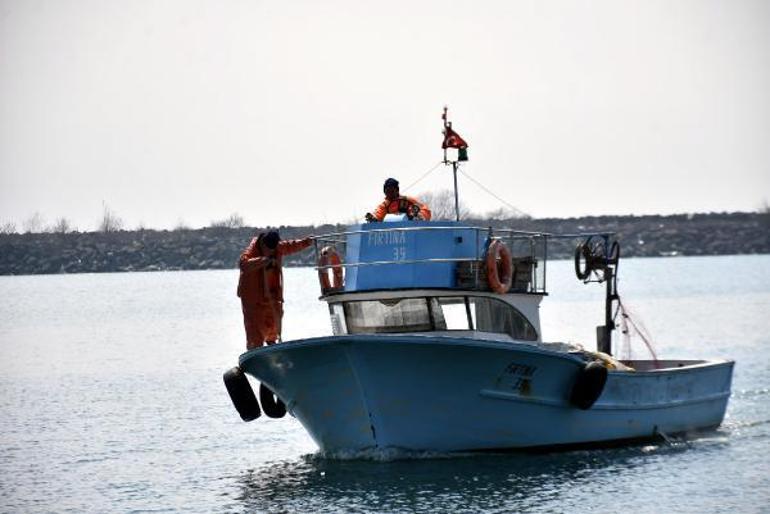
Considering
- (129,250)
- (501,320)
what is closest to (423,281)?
(501,320)

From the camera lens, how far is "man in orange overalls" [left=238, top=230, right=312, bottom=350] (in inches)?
933

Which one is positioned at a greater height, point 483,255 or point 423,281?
point 483,255

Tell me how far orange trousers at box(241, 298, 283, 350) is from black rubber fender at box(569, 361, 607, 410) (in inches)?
188

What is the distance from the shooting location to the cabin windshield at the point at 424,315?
2358cm

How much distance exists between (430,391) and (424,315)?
1292mm

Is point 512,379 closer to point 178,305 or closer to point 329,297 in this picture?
point 329,297

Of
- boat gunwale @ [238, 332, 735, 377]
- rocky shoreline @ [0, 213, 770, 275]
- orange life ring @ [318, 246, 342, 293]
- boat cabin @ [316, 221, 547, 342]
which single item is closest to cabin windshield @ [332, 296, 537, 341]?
boat cabin @ [316, 221, 547, 342]

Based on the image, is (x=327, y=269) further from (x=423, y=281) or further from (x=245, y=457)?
(x=245, y=457)

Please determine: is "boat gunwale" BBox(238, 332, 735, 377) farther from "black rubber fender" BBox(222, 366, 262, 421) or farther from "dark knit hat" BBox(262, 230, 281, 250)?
"dark knit hat" BBox(262, 230, 281, 250)

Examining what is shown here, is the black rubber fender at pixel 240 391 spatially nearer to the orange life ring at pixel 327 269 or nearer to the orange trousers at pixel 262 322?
the orange trousers at pixel 262 322

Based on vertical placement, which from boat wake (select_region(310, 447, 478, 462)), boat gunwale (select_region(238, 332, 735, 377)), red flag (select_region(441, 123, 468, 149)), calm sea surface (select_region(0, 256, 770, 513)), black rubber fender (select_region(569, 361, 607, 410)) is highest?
red flag (select_region(441, 123, 468, 149))

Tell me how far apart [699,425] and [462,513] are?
8.24m

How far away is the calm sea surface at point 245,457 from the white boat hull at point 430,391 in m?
0.40

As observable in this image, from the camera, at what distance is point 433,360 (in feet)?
74.3
